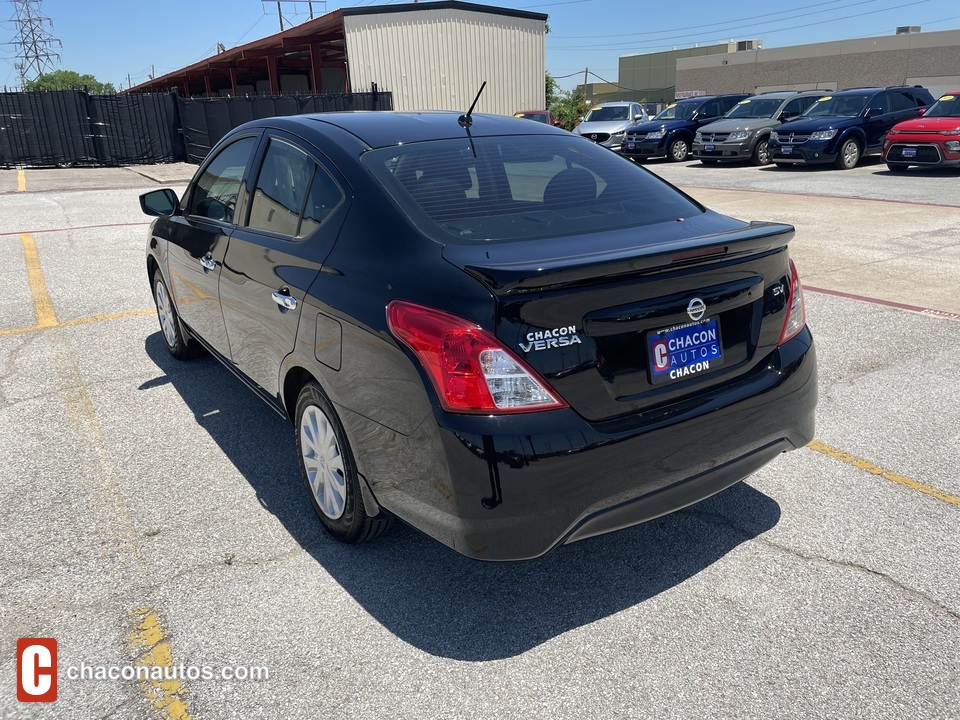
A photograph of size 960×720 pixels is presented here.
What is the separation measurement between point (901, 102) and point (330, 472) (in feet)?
66.2

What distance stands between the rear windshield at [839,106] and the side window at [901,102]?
808 millimetres

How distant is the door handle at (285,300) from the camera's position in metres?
3.17

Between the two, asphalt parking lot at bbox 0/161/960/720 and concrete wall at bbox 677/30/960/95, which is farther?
concrete wall at bbox 677/30/960/95

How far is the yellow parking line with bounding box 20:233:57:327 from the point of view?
6840mm

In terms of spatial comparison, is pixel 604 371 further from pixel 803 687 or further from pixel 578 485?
pixel 803 687

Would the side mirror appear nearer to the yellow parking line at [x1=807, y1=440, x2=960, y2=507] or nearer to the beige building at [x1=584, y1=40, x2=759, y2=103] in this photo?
the yellow parking line at [x1=807, y1=440, x2=960, y2=507]

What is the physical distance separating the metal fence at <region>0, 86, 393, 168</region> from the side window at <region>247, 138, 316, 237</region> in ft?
75.2

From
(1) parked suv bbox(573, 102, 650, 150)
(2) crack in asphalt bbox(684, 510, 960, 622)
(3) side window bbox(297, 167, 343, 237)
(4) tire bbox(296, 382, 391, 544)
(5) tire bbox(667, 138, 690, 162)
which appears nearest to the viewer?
(2) crack in asphalt bbox(684, 510, 960, 622)

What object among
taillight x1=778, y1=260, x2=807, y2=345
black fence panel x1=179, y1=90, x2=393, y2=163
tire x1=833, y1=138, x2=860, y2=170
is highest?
black fence panel x1=179, y1=90, x2=393, y2=163

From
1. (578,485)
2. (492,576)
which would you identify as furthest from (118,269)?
(578,485)

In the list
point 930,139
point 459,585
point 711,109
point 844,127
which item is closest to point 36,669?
point 459,585

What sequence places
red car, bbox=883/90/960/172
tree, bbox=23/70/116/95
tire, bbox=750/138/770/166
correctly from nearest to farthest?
red car, bbox=883/90/960/172 → tire, bbox=750/138/770/166 → tree, bbox=23/70/116/95

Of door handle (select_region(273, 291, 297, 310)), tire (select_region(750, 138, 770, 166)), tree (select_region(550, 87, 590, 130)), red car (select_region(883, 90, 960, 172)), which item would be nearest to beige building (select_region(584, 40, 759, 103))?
tree (select_region(550, 87, 590, 130))

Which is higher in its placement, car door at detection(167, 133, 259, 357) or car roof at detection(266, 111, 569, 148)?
car roof at detection(266, 111, 569, 148)
